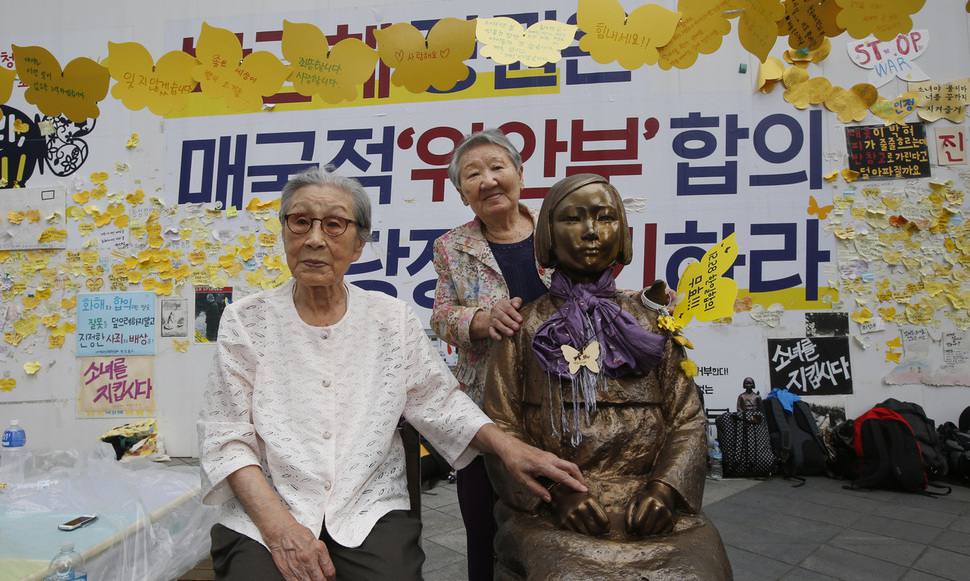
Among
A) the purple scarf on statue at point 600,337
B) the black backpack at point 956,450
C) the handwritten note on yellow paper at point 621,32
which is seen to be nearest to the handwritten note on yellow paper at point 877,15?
the handwritten note on yellow paper at point 621,32

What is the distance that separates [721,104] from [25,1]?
6577 millimetres

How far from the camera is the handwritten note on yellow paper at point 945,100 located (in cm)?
459

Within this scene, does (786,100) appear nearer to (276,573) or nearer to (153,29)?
(276,573)

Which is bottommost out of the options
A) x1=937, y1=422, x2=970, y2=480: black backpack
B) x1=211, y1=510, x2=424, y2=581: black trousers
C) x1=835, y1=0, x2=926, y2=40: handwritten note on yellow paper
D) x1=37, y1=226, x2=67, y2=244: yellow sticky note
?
x1=937, y1=422, x2=970, y2=480: black backpack

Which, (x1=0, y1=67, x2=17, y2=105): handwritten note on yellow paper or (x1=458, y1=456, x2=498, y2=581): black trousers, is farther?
(x1=0, y1=67, x2=17, y2=105): handwritten note on yellow paper

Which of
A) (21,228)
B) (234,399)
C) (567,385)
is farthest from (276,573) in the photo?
(21,228)

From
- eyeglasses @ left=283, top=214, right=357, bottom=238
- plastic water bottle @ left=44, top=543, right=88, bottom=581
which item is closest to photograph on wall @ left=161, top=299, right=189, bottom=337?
plastic water bottle @ left=44, top=543, right=88, bottom=581

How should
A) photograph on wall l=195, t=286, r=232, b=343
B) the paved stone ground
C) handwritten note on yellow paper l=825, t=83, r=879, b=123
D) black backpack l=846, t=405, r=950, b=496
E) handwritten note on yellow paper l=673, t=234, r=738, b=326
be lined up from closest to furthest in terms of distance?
1. handwritten note on yellow paper l=673, t=234, r=738, b=326
2. the paved stone ground
3. black backpack l=846, t=405, r=950, b=496
4. handwritten note on yellow paper l=825, t=83, r=879, b=123
5. photograph on wall l=195, t=286, r=232, b=343

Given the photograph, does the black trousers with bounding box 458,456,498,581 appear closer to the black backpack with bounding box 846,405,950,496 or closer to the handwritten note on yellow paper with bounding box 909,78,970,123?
the black backpack with bounding box 846,405,950,496

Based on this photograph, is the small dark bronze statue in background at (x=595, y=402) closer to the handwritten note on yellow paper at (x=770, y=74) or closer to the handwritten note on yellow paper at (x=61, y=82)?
the handwritten note on yellow paper at (x=61, y=82)

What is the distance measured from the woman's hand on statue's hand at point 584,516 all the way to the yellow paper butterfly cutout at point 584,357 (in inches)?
14.8

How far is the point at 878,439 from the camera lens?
4.17m

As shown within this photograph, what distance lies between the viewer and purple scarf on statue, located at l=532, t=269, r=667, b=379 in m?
1.75

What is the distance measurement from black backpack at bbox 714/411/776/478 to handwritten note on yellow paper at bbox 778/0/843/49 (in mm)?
3147
